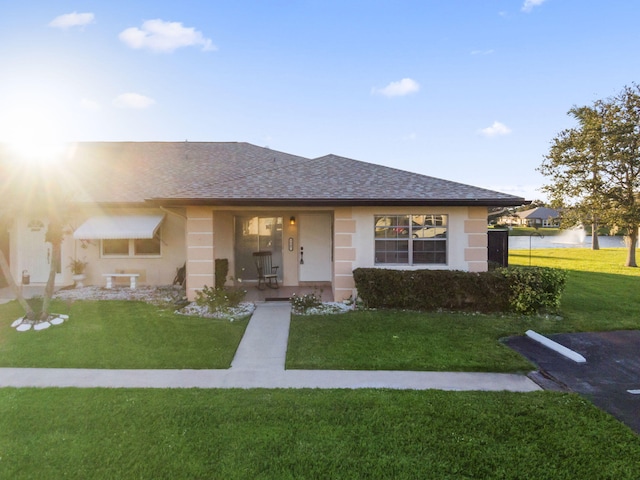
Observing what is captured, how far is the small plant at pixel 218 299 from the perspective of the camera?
11078 mm

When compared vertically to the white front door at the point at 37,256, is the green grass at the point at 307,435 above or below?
below

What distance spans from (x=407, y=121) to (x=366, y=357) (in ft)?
50.2

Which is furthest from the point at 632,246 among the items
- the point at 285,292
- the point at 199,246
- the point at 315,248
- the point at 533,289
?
the point at 199,246

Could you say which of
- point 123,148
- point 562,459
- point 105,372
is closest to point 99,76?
point 123,148

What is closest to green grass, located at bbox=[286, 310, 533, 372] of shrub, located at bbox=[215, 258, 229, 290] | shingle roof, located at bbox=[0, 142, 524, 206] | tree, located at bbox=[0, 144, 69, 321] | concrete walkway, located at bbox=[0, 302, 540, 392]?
concrete walkway, located at bbox=[0, 302, 540, 392]

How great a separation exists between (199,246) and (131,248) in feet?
16.1

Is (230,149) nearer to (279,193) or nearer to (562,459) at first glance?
(279,193)

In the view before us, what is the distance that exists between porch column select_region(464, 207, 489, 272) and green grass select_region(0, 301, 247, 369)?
8007 mm

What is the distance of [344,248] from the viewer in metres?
12.3

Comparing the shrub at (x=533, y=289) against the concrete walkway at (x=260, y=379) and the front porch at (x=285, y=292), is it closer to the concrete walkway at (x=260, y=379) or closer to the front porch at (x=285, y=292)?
the concrete walkway at (x=260, y=379)

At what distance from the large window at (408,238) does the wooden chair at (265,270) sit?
15.5 ft

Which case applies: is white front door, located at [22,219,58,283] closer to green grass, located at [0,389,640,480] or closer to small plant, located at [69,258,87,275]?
small plant, located at [69,258,87,275]

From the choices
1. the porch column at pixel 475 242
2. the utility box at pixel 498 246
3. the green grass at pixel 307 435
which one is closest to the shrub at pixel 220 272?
the green grass at pixel 307 435

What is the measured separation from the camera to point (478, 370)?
6.90 m
